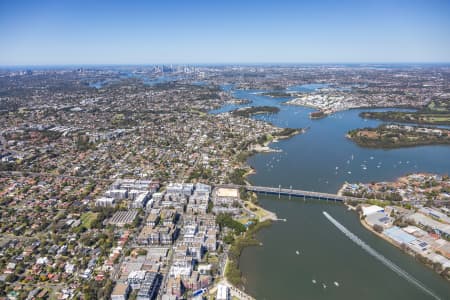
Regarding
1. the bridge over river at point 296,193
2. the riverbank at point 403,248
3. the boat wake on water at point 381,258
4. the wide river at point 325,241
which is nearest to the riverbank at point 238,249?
the wide river at point 325,241

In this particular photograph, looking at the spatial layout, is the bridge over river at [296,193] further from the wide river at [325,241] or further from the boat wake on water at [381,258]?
the boat wake on water at [381,258]

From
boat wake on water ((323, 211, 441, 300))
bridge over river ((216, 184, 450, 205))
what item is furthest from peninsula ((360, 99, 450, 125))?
boat wake on water ((323, 211, 441, 300))

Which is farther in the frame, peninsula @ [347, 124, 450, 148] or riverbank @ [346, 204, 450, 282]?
peninsula @ [347, 124, 450, 148]

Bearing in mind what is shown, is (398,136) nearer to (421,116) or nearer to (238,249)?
(421,116)

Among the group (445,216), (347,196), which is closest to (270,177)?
(347,196)

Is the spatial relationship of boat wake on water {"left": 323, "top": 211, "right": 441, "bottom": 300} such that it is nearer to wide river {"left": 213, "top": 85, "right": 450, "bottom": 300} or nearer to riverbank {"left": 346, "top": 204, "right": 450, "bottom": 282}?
wide river {"left": 213, "top": 85, "right": 450, "bottom": 300}

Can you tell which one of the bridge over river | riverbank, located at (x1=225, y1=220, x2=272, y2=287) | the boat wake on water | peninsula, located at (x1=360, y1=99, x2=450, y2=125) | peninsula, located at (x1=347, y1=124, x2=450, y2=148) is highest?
peninsula, located at (x1=360, y1=99, x2=450, y2=125)

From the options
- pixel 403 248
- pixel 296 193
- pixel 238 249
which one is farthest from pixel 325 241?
pixel 296 193

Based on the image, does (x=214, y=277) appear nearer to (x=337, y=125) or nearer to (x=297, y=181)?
(x=297, y=181)
